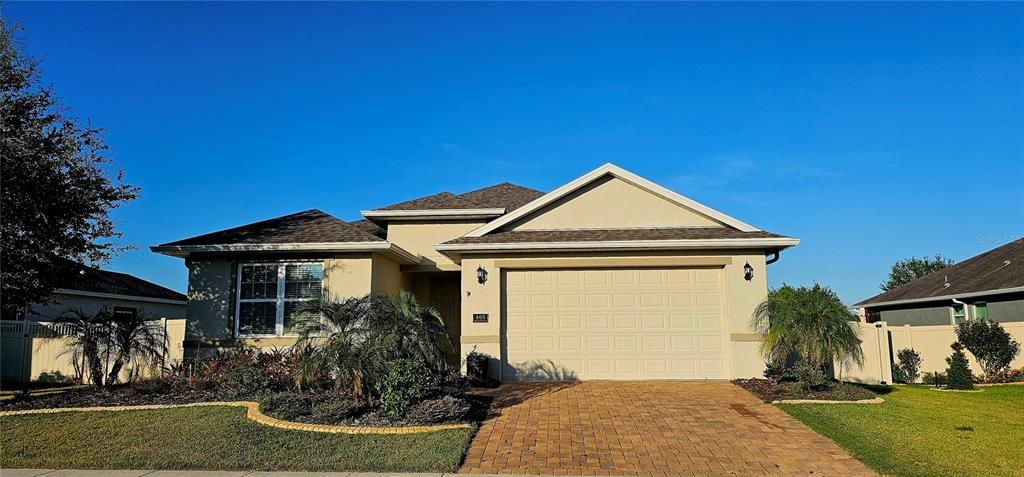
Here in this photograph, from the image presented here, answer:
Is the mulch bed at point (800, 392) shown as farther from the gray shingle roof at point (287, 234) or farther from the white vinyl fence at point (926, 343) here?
the gray shingle roof at point (287, 234)

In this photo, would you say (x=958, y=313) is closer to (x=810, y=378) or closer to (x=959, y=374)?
(x=959, y=374)

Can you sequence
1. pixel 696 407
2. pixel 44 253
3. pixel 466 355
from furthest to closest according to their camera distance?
1. pixel 466 355
2. pixel 44 253
3. pixel 696 407

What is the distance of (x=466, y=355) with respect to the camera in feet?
42.9

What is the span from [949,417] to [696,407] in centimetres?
387

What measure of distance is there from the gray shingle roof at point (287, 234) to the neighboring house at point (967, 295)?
18086mm

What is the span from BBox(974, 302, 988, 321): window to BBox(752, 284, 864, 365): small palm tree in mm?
10668

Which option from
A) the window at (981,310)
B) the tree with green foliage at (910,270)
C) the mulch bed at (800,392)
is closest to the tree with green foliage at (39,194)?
the mulch bed at (800,392)

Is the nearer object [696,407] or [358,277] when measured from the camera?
[696,407]

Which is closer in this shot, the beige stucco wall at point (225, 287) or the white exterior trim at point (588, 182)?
the beige stucco wall at point (225, 287)

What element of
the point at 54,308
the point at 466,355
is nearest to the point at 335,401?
the point at 466,355

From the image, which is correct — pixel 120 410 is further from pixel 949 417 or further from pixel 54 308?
pixel 54 308

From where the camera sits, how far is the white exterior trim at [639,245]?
42.0 feet

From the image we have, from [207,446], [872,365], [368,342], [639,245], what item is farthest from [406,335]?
[872,365]

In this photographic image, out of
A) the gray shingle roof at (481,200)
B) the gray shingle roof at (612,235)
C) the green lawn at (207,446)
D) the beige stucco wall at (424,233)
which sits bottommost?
the green lawn at (207,446)
